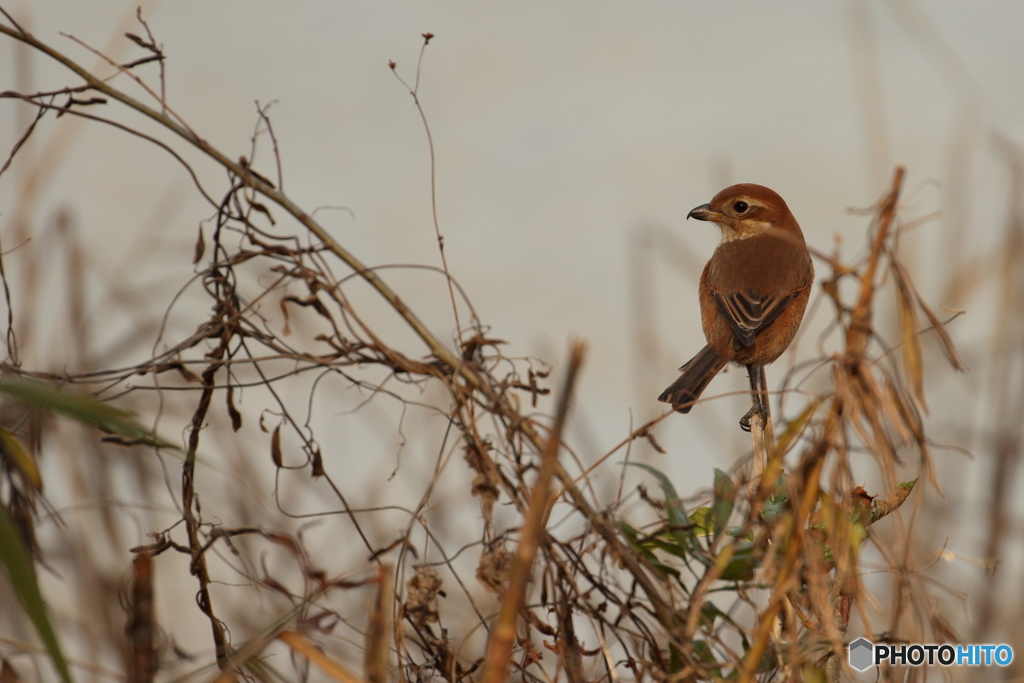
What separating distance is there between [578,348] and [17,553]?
731 millimetres

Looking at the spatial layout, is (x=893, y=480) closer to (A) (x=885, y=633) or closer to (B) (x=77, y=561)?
(A) (x=885, y=633)

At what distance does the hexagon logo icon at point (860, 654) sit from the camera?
1630 mm

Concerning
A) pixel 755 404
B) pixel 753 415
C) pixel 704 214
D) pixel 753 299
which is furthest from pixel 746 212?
pixel 753 415

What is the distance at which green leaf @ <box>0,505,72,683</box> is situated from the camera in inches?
43.1

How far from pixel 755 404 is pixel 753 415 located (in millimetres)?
528

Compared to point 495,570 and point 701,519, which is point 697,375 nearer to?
point 701,519

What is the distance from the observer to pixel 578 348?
1.10m

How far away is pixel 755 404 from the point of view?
3.30 m

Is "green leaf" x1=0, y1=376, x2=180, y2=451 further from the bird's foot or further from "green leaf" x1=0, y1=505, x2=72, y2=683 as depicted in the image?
the bird's foot

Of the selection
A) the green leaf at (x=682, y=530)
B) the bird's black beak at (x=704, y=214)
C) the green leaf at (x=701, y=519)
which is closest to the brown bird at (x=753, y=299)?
the bird's black beak at (x=704, y=214)

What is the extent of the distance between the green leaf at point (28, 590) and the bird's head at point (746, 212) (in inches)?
140

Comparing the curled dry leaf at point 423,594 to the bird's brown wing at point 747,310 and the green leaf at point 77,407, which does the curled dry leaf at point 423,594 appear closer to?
the green leaf at point 77,407

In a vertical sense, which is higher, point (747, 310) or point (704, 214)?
point (704, 214)

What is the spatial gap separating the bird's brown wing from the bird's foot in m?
0.31
